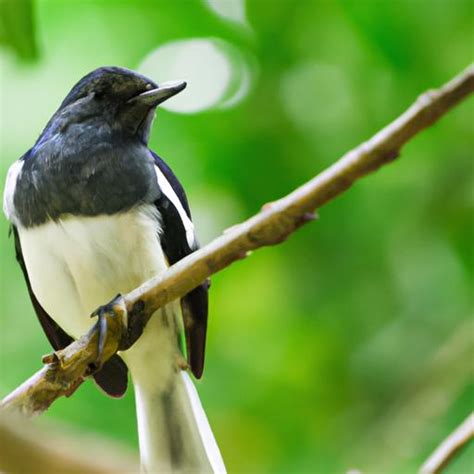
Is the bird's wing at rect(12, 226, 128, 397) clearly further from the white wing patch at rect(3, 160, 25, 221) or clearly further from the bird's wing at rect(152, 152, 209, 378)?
the bird's wing at rect(152, 152, 209, 378)

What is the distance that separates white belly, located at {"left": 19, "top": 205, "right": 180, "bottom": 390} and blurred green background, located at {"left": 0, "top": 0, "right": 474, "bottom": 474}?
27.5 inches

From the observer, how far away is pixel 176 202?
A: 2445 mm

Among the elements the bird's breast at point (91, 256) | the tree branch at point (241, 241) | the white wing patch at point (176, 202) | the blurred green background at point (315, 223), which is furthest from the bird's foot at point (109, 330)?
the blurred green background at point (315, 223)

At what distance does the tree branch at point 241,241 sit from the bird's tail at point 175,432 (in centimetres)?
68

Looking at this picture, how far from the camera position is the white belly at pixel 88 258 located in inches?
91.5

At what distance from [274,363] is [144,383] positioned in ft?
2.08

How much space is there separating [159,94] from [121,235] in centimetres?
41

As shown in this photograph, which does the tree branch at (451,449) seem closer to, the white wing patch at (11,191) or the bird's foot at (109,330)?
the bird's foot at (109,330)

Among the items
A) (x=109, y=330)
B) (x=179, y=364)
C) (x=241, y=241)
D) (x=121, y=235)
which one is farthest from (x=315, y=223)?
(x=241, y=241)

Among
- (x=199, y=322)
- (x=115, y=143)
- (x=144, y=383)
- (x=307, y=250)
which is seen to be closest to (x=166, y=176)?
(x=115, y=143)

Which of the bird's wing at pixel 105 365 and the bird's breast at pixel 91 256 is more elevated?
the bird's breast at pixel 91 256

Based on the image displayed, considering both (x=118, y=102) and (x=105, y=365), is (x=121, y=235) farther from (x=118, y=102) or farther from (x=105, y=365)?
(x=105, y=365)

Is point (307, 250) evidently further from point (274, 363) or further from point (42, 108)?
point (42, 108)

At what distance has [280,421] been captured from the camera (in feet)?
9.77
